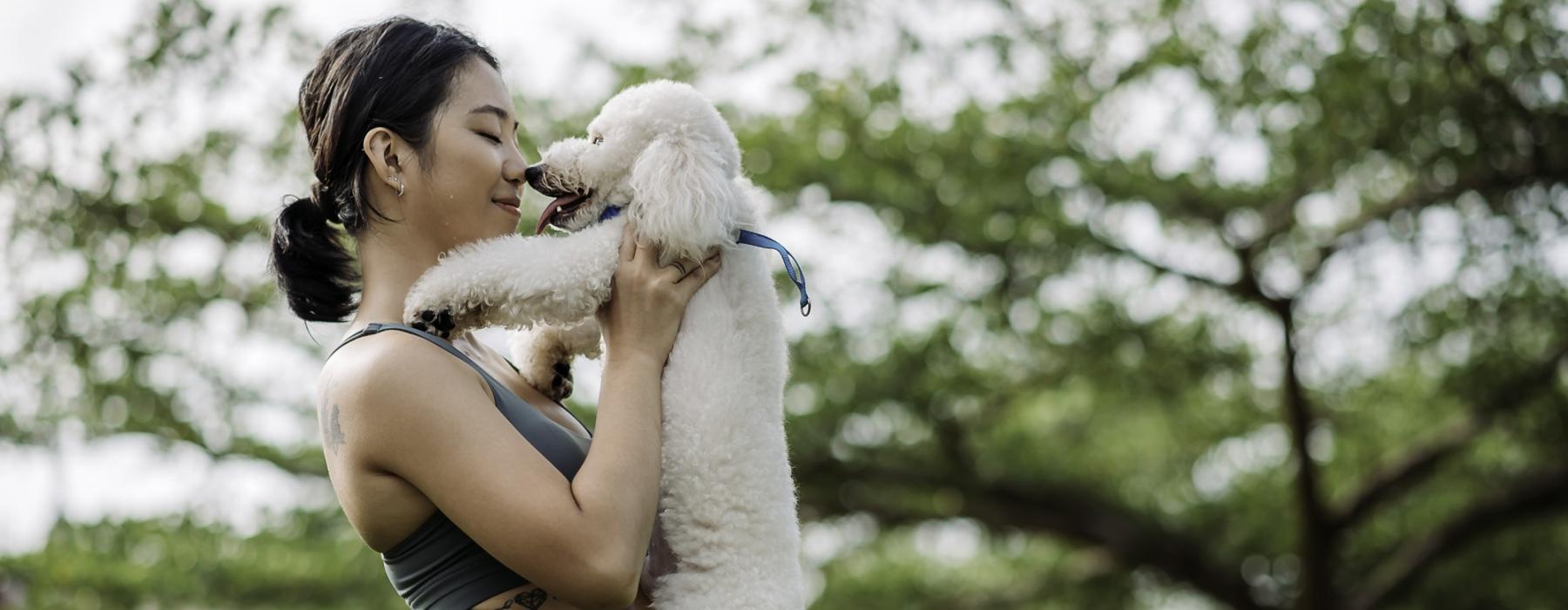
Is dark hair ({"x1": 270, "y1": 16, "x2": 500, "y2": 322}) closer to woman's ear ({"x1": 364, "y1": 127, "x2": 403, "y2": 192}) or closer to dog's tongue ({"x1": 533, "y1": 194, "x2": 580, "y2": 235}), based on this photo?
woman's ear ({"x1": 364, "y1": 127, "x2": 403, "y2": 192})

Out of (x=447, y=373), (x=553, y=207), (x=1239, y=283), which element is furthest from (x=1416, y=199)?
(x=447, y=373)

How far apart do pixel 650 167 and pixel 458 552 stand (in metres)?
0.59

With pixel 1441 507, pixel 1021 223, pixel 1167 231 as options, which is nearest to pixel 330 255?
pixel 1021 223

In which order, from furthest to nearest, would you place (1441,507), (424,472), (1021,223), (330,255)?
(1441,507), (1021,223), (330,255), (424,472)

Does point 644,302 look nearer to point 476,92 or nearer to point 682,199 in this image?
point 682,199

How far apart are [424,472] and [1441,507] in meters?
10.2

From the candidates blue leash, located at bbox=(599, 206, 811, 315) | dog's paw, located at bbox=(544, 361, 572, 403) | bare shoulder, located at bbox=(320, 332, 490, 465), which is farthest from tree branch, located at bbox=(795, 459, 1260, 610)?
bare shoulder, located at bbox=(320, 332, 490, 465)

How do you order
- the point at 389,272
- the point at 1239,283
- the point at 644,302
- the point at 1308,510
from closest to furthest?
the point at 644,302
the point at 389,272
the point at 1239,283
the point at 1308,510

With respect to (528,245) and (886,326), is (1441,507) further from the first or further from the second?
(528,245)

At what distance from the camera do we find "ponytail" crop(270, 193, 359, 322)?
7.42ft

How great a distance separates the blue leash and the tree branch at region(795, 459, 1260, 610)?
6975mm

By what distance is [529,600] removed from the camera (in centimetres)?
193

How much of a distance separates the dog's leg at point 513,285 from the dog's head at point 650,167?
0.33 ft

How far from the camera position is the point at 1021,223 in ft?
25.5
